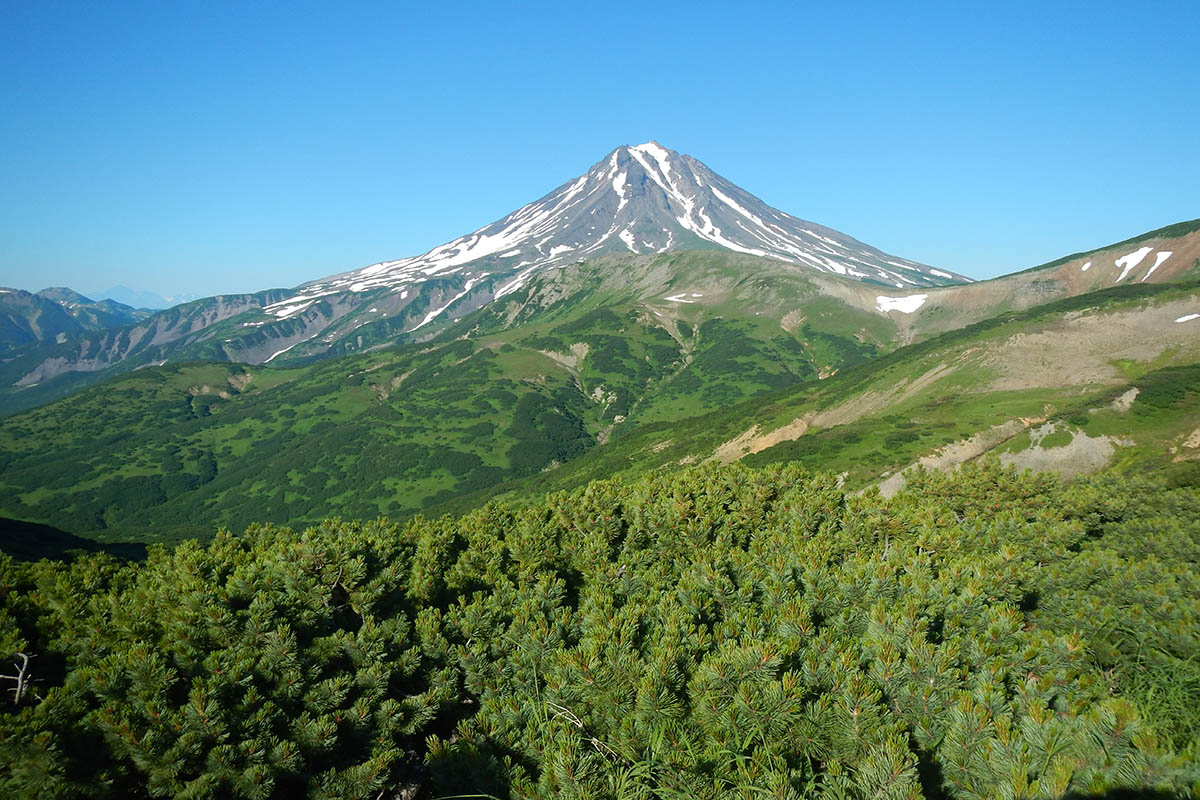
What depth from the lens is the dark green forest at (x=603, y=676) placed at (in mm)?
8953

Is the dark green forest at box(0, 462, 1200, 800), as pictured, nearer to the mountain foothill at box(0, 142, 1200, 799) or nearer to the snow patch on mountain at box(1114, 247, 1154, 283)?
the mountain foothill at box(0, 142, 1200, 799)

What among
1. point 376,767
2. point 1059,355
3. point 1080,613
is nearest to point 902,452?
point 1059,355

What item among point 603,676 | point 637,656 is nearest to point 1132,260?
point 637,656

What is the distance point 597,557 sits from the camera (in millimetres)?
23797

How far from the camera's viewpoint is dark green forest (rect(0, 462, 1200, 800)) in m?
8.95

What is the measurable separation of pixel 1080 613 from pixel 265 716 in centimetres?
2120

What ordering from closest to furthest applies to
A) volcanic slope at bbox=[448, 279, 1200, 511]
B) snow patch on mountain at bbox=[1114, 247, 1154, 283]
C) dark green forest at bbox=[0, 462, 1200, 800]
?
1. dark green forest at bbox=[0, 462, 1200, 800]
2. volcanic slope at bbox=[448, 279, 1200, 511]
3. snow patch on mountain at bbox=[1114, 247, 1154, 283]

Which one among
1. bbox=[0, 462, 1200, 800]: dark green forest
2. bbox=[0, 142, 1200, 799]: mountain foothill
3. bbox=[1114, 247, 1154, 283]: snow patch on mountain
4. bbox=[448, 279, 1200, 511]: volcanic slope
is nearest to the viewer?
bbox=[0, 462, 1200, 800]: dark green forest

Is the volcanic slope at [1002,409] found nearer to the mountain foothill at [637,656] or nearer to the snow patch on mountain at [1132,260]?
the mountain foothill at [637,656]

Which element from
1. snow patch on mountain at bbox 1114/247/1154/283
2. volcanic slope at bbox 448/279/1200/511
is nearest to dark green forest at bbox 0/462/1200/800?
volcanic slope at bbox 448/279/1200/511

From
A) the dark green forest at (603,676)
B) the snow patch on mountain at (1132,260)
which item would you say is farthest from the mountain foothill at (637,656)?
the snow patch on mountain at (1132,260)

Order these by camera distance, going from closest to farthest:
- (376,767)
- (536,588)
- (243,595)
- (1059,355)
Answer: (376,767) → (243,595) → (536,588) → (1059,355)

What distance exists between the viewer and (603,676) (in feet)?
40.1

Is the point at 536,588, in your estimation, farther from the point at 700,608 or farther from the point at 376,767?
the point at 376,767
